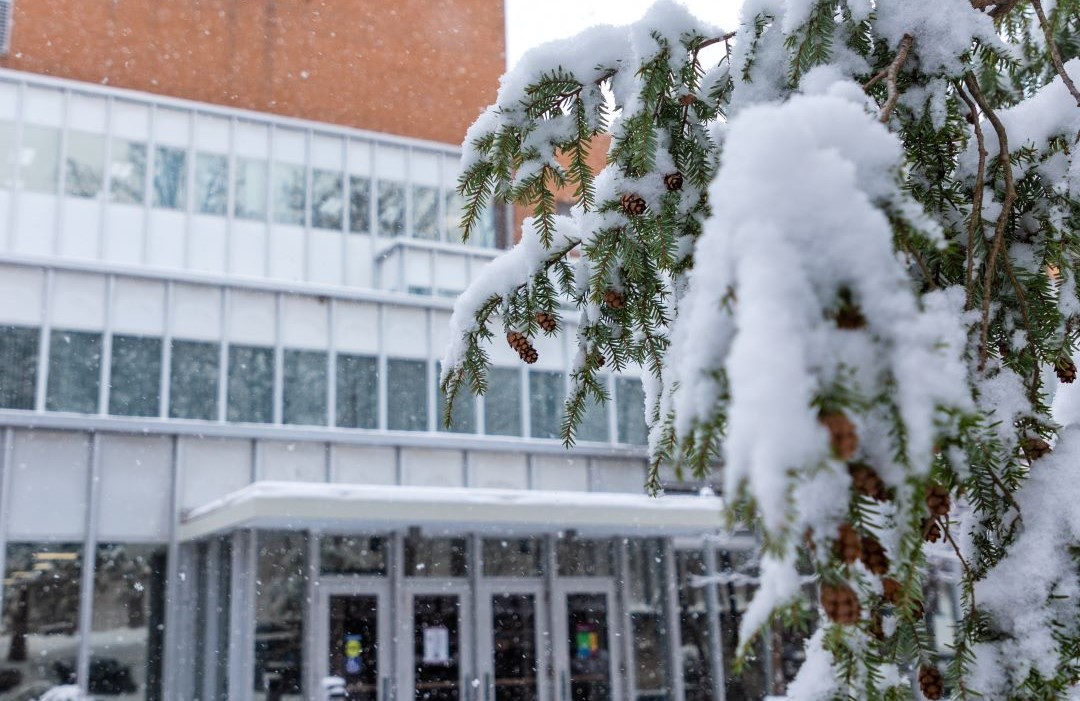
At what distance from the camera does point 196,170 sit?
665 inches

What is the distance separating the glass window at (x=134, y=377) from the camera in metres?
14.9

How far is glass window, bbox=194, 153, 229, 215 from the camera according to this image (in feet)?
55.3

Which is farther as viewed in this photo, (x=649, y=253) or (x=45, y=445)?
(x=45, y=445)

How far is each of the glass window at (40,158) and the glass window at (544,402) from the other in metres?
8.43

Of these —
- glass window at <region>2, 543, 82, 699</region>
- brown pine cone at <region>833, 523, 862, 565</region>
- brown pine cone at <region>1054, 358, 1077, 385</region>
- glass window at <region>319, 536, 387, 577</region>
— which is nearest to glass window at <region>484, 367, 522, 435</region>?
glass window at <region>319, 536, 387, 577</region>

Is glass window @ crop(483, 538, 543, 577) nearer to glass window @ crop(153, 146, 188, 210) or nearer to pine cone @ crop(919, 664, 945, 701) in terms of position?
glass window @ crop(153, 146, 188, 210)

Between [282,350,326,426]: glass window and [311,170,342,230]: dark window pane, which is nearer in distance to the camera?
[282,350,326,426]: glass window

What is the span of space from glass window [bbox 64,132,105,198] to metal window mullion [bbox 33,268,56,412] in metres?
1.67

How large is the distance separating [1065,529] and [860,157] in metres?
0.91

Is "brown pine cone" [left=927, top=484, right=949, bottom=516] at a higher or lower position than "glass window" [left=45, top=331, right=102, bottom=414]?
lower

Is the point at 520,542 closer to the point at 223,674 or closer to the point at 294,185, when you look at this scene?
the point at 223,674

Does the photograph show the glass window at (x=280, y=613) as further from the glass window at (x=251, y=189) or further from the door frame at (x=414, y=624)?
the glass window at (x=251, y=189)

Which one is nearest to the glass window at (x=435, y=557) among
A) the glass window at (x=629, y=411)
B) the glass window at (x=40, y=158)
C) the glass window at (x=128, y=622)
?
the glass window at (x=128, y=622)

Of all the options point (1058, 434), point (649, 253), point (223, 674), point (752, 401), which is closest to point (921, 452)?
point (752, 401)
